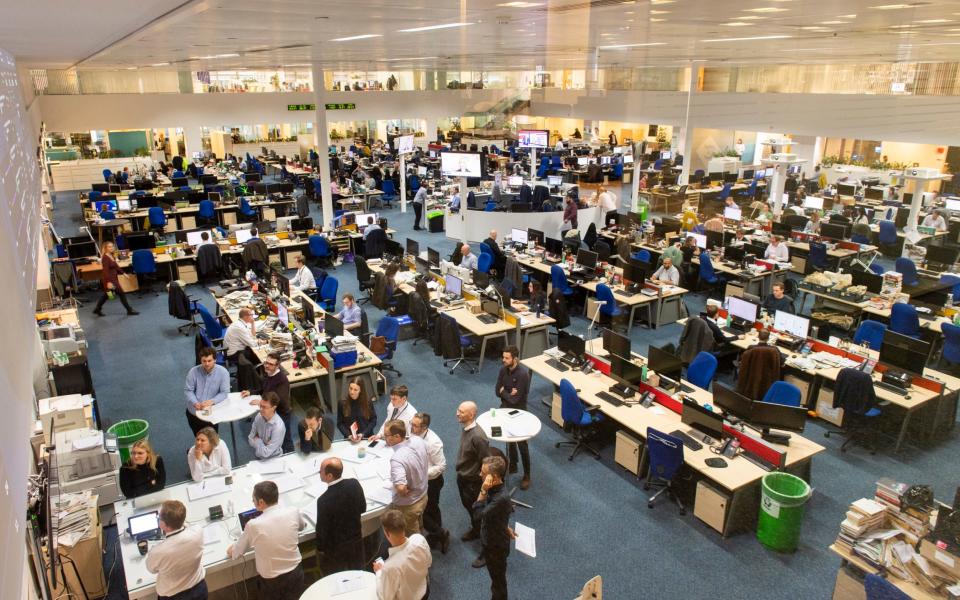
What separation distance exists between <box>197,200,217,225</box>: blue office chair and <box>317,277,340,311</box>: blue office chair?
826 centimetres

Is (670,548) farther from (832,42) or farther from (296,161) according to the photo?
(296,161)

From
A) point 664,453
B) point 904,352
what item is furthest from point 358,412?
point 904,352

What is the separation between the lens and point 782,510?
586cm

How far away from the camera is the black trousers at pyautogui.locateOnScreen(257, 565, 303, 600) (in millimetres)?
4789

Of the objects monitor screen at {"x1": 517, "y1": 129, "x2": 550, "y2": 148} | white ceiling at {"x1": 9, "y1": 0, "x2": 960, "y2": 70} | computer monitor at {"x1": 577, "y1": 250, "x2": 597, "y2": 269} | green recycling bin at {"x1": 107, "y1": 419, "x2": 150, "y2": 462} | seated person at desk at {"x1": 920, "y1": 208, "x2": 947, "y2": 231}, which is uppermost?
white ceiling at {"x1": 9, "y1": 0, "x2": 960, "y2": 70}

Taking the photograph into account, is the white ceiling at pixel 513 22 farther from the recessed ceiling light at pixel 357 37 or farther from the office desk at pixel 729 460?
the office desk at pixel 729 460

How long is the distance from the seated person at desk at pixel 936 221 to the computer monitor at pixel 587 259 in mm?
9488

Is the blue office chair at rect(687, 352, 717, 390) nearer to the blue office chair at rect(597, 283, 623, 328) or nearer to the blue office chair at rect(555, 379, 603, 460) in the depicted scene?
the blue office chair at rect(555, 379, 603, 460)

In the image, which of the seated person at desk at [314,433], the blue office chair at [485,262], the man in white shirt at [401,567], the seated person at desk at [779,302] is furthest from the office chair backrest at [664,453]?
the blue office chair at [485,262]

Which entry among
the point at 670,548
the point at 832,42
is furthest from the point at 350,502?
the point at 832,42

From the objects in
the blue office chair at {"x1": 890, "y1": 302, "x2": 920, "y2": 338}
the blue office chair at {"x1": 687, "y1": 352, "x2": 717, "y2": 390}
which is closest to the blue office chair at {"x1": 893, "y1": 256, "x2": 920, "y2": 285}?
the blue office chair at {"x1": 890, "y1": 302, "x2": 920, "y2": 338}

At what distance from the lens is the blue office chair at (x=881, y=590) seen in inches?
173

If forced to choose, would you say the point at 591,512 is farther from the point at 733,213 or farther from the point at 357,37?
the point at 733,213

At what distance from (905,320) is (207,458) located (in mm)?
9585
